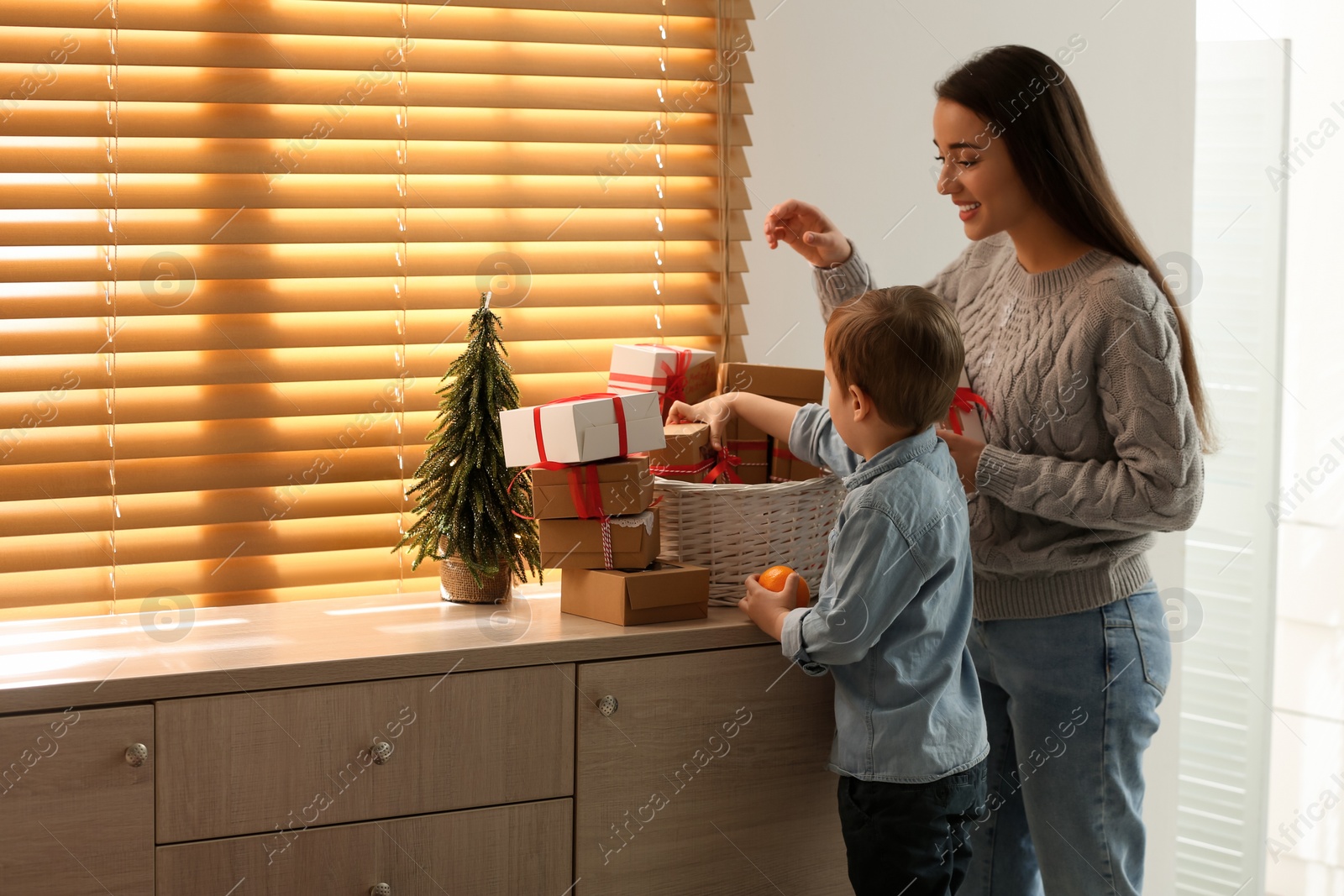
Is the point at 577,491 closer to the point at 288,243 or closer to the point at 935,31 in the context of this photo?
the point at 288,243

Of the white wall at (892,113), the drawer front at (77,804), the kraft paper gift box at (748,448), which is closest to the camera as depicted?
the drawer front at (77,804)

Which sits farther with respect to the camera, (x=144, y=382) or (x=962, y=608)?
(x=144, y=382)

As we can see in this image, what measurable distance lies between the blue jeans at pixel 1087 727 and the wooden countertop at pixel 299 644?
0.40m

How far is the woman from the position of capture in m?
1.42

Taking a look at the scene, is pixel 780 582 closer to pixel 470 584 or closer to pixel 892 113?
pixel 470 584

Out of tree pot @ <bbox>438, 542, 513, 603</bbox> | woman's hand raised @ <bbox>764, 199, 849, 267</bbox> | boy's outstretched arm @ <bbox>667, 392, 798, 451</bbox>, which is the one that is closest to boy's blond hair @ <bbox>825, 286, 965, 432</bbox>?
boy's outstretched arm @ <bbox>667, 392, 798, 451</bbox>

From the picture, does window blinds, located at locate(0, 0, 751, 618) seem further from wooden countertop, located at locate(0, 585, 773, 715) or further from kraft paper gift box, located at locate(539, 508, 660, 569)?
kraft paper gift box, located at locate(539, 508, 660, 569)

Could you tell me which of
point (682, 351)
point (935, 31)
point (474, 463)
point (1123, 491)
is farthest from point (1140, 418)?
point (935, 31)

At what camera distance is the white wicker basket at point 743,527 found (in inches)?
62.6

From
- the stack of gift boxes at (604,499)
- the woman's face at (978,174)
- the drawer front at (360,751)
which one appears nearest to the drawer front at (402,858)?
the drawer front at (360,751)

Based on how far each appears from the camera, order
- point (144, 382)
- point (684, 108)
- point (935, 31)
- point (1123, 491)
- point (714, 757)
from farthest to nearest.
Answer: point (935, 31) → point (684, 108) → point (144, 382) → point (714, 757) → point (1123, 491)

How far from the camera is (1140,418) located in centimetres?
141

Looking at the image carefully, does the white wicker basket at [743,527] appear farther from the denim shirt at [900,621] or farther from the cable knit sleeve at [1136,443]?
the cable knit sleeve at [1136,443]

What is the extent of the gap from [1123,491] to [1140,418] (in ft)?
0.33
